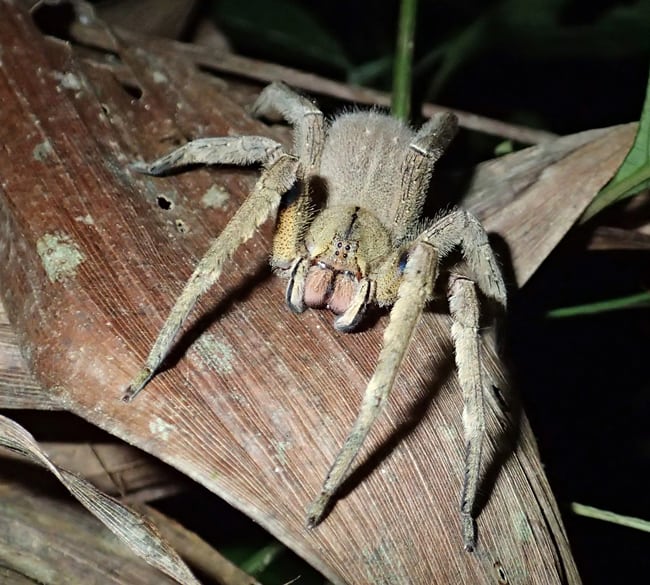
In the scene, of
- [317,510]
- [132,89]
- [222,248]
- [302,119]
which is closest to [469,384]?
[317,510]

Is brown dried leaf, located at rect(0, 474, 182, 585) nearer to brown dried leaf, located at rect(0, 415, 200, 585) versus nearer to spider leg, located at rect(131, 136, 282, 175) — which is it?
brown dried leaf, located at rect(0, 415, 200, 585)

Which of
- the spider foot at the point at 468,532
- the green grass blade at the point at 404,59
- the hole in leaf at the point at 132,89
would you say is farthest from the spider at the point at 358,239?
the hole in leaf at the point at 132,89

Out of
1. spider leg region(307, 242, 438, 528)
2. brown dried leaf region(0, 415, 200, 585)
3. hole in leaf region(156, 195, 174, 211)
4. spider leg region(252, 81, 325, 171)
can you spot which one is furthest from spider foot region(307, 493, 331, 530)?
spider leg region(252, 81, 325, 171)

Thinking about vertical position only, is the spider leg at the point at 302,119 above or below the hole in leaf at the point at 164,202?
above

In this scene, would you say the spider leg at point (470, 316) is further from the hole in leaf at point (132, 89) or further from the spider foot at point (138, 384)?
the hole in leaf at point (132, 89)

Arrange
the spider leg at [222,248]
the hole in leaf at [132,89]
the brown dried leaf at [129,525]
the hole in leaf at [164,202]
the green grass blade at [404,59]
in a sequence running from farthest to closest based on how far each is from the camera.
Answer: the green grass blade at [404,59]
the hole in leaf at [132,89]
the hole in leaf at [164,202]
the spider leg at [222,248]
the brown dried leaf at [129,525]

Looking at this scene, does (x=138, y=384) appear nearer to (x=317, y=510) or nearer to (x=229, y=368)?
(x=229, y=368)

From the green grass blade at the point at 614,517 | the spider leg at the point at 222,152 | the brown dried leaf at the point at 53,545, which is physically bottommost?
the brown dried leaf at the point at 53,545

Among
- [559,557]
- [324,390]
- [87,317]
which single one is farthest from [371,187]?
[559,557]
